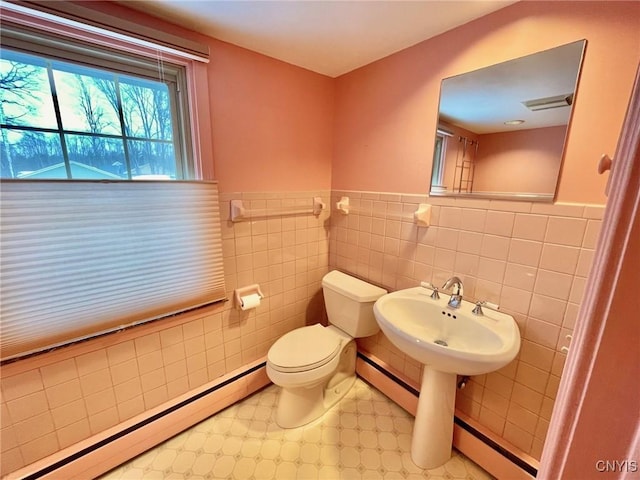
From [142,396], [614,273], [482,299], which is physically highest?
[614,273]

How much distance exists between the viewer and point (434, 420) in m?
1.27

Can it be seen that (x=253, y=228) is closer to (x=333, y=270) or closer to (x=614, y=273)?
(x=333, y=270)

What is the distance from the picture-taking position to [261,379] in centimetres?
177

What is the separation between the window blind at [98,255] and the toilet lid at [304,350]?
1.65 ft

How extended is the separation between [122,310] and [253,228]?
0.75 m

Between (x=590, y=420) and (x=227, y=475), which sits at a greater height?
(x=590, y=420)

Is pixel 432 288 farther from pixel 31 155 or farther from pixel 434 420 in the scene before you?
pixel 31 155

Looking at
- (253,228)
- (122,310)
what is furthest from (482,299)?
(122,310)

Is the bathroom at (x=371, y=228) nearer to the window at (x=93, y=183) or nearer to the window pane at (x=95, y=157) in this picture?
the window at (x=93, y=183)

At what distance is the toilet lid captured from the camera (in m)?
1.41

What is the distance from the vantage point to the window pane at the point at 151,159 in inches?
49.1

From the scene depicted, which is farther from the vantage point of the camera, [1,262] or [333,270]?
[333,270]

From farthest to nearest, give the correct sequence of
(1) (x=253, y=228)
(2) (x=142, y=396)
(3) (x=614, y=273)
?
(1) (x=253, y=228)
(2) (x=142, y=396)
(3) (x=614, y=273)

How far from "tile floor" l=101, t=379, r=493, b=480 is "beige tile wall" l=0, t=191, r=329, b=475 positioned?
10.1 inches
